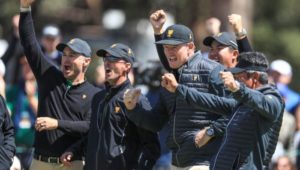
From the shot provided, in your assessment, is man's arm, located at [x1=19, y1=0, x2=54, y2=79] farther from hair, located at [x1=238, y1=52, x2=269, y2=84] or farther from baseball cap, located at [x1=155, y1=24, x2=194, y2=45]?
hair, located at [x1=238, y1=52, x2=269, y2=84]

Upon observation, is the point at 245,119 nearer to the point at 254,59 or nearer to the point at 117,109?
the point at 254,59

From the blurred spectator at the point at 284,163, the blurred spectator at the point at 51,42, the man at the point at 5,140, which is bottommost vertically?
the blurred spectator at the point at 284,163

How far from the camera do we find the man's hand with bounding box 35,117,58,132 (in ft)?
38.3

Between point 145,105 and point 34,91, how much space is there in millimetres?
4213

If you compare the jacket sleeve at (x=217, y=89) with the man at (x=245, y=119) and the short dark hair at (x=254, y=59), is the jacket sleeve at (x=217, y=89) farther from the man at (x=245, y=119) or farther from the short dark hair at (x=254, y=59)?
the short dark hair at (x=254, y=59)

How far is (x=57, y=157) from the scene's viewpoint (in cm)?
1205

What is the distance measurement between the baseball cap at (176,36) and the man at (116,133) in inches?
28.2

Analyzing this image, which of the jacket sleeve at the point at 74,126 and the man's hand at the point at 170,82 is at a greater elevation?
the man's hand at the point at 170,82

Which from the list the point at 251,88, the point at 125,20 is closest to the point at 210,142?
the point at 251,88

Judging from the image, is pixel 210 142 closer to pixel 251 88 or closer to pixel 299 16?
pixel 251 88

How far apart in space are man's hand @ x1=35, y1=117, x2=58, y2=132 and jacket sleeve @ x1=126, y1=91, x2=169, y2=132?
2.96 feet

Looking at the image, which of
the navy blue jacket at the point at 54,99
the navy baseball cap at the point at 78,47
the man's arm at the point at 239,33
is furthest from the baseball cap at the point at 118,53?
the man's arm at the point at 239,33

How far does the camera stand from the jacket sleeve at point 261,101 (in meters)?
9.77

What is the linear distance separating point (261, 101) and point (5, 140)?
3082 millimetres
